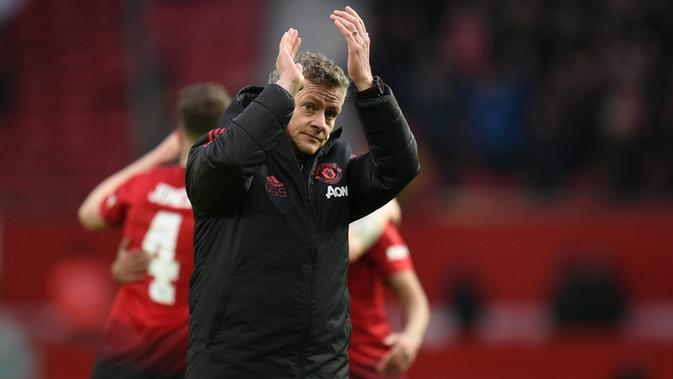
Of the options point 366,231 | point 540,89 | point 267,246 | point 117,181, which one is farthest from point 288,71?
point 540,89

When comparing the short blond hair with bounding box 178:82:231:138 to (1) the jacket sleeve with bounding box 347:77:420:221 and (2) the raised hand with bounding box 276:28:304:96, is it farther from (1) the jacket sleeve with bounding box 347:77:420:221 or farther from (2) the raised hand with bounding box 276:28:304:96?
(2) the raised hand with bounding box 276:28:304:96

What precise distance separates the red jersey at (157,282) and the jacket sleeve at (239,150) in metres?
1.36

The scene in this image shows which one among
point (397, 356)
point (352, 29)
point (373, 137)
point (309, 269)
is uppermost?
point (352, 29)

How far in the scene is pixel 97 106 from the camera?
15.8 m

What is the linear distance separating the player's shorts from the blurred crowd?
6.68 meters

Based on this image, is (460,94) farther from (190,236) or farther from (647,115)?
(190,236)

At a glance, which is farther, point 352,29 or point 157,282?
point 157,282

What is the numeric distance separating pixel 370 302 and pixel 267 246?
5.32ft

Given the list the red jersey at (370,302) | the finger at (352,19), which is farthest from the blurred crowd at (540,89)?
the finger at (352,19)

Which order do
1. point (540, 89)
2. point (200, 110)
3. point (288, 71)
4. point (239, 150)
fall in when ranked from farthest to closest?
point (540, 89) → point (200, 110) → point (288, 71) → point (239, 150)

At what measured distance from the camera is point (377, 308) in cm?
564

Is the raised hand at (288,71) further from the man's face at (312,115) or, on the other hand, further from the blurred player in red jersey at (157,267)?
the blurred player in red jersey at (157,267)

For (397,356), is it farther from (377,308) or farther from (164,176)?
(164,176)

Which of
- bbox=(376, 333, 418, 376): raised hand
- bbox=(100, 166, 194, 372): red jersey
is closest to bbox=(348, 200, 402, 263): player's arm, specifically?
bbox=(376, 333, 418, 376): raised hand
